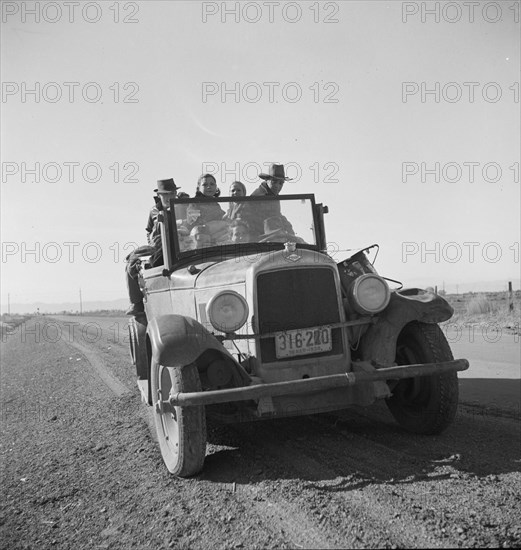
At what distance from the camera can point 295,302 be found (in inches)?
165

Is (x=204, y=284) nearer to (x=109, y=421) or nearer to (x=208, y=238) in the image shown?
(x=208, y=238)

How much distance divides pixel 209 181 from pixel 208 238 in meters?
1.30

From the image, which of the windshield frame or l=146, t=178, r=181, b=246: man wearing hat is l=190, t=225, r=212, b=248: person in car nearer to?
the windshield frame

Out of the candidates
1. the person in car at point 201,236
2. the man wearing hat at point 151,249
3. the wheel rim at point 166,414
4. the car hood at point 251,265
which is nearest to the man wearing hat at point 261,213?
the person in car at point 201,236

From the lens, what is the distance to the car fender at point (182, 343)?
362 centimetres

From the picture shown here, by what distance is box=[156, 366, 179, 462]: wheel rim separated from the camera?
3898mm

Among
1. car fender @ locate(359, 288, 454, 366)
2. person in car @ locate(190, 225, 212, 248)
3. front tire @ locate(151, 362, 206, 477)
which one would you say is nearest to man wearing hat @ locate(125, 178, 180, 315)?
person in car @ locate(190, 225, 212, 248)

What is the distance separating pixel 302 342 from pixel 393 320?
0.87 metres

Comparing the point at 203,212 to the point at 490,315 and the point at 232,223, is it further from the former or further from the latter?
the point at 490,315

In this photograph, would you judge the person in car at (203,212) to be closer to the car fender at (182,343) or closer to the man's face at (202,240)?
the man's face at (202,240)

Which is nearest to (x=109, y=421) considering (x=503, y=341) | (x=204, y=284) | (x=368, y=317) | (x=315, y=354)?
(x=204, y=284)

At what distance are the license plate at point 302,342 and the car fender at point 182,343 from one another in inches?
15.7

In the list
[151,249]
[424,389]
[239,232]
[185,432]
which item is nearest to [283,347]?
[185,432]

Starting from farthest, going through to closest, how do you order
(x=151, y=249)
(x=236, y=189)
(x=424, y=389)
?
(x=236, y=189) → (x=151, y=249) → (x=424, y=389)
